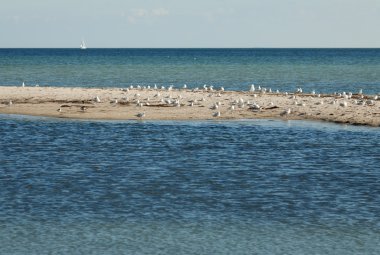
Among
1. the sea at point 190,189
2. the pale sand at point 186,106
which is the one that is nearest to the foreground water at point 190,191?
the sea at point 190,189

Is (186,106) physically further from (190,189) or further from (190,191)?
(190,191)

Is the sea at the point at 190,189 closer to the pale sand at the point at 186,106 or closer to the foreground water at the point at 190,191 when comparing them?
the foreground water at the point at 190,191

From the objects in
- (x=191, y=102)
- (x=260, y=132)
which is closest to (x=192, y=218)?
(x=260, y=132)

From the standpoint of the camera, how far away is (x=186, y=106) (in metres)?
42.6

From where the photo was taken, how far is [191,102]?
4397 cm

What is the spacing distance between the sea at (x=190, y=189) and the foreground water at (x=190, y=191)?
3 cm

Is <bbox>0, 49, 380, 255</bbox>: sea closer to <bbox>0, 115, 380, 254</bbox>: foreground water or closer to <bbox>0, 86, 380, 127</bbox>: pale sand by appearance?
<bbox>0, 115, 380, 254</bbox>: foreground water

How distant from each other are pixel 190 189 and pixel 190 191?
0.27m

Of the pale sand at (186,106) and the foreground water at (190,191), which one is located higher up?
the pale sand at (186,106)

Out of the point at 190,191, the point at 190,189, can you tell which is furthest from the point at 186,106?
the point at 190,191

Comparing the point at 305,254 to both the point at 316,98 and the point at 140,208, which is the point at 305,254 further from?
the point at 316,98

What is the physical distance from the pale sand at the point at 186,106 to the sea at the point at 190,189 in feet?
9.40

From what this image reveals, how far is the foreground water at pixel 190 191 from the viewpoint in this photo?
16812 mm

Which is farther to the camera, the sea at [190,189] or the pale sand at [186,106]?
the pale sand at [186,106]
